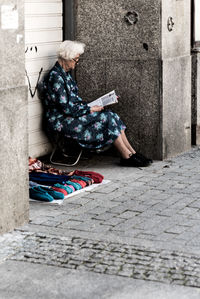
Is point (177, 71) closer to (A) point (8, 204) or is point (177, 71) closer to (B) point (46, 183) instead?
(B) point (46, 183)

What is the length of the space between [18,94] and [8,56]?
0.32 meters

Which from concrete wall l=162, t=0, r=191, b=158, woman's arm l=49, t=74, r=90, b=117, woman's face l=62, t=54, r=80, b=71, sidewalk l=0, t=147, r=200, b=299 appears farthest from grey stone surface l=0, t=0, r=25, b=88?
concrete wall l=162, t=0, r=191, b=158

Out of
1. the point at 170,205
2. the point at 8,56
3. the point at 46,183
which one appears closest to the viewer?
the point at 8,56

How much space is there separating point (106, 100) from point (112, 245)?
128 inches

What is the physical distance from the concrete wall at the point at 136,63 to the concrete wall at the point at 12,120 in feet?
9.93

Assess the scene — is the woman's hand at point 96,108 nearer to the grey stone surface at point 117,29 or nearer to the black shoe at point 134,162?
the black shoe at point 134,162

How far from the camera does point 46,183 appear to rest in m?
7.29

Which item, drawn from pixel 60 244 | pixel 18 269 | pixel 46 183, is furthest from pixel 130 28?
pixel 18 269

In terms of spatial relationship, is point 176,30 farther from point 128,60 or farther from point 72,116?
point 72,116

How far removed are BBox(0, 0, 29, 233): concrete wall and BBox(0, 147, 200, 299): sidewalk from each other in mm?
219

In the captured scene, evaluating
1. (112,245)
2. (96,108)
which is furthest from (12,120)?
(96,108)

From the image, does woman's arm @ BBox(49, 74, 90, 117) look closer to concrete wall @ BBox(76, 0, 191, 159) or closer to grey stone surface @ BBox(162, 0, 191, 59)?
concrete wall @ BBox(76, 0, 191, 159)

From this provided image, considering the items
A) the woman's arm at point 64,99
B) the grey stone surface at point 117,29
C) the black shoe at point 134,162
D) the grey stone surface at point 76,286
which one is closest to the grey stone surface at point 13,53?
the grey stone surface at point 76,286

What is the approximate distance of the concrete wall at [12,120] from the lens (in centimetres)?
565
